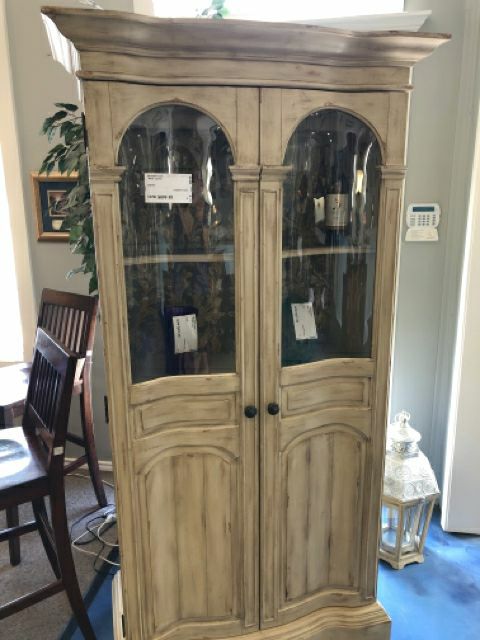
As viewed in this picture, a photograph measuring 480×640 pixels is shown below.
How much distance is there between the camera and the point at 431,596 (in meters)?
2.06

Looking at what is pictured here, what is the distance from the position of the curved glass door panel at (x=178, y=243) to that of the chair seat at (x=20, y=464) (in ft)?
1.83

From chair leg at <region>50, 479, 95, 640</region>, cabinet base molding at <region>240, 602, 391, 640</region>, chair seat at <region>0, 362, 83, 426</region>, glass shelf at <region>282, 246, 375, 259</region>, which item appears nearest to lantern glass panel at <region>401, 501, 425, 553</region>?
cabinet base molding at <region>240, 602, 391, 640</region>

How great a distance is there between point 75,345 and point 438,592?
77.9 inches

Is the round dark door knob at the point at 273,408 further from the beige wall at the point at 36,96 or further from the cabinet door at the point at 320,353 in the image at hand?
the beige wall at the point at 36,96

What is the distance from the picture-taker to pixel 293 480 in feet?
5.40

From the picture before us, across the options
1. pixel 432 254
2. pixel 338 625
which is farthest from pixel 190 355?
pixel 432 254

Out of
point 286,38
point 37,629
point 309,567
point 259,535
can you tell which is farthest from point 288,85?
point 37,629

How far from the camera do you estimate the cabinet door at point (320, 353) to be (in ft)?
4.82

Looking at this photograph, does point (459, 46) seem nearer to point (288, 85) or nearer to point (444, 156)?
point (444, 156)

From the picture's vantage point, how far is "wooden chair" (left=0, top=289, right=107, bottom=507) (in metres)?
2.41

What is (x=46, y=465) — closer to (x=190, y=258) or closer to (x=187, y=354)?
(x=187, y=354)

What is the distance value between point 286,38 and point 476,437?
1895mm

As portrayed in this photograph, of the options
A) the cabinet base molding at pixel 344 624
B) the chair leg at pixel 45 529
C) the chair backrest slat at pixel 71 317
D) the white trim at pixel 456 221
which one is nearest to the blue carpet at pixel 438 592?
the cabinet base molding at pixel 344 624

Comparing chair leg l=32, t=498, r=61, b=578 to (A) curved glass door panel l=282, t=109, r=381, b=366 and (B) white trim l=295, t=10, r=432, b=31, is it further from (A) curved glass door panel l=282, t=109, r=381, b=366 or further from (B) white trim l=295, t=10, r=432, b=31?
(B) white trim l=295, t=10, r=432, b=31
